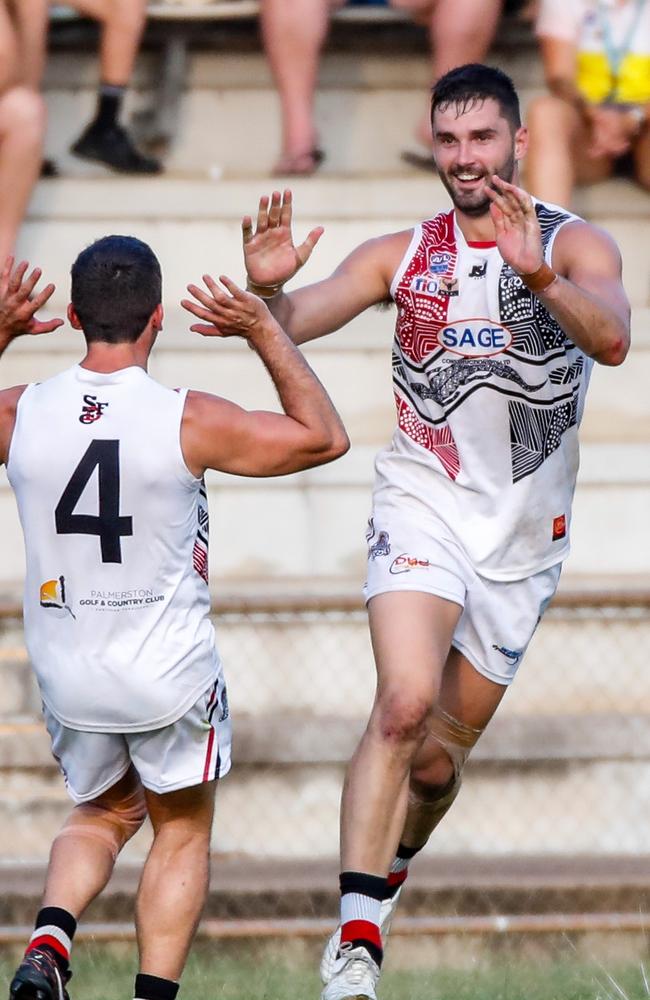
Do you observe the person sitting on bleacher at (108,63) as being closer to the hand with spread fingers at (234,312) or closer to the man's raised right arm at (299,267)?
the man's raised right arm at (299,267)

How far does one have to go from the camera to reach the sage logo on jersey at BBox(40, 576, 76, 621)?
192 inches

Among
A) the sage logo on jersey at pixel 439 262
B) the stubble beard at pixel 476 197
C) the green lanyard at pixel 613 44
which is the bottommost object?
the green lanyard at pixel 613 44

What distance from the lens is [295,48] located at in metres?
9.67

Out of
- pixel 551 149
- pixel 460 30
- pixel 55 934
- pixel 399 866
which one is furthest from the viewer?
pixel 460 30

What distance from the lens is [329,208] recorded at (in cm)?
962

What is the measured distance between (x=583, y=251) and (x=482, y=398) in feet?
1.75

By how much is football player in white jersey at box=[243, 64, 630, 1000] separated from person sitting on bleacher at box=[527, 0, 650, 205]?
3700mm

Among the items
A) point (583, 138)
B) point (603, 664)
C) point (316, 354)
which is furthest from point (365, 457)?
point (583, 138)

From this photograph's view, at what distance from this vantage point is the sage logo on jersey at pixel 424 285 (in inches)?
218

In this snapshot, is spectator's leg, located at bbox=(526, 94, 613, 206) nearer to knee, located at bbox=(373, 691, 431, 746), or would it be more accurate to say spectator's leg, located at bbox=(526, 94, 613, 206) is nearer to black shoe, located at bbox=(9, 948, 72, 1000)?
knee, located at bbox=(373, 691, 431, 746)

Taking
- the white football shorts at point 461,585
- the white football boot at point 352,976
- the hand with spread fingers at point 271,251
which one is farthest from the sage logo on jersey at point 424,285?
the white football boot at point 352,976

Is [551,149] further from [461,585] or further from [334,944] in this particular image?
[334,944]

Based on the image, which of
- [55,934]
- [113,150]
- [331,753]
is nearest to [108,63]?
[113,150]

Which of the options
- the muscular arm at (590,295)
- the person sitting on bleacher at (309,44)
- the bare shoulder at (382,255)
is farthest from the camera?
the person sitting on bleacher at (309,44)
